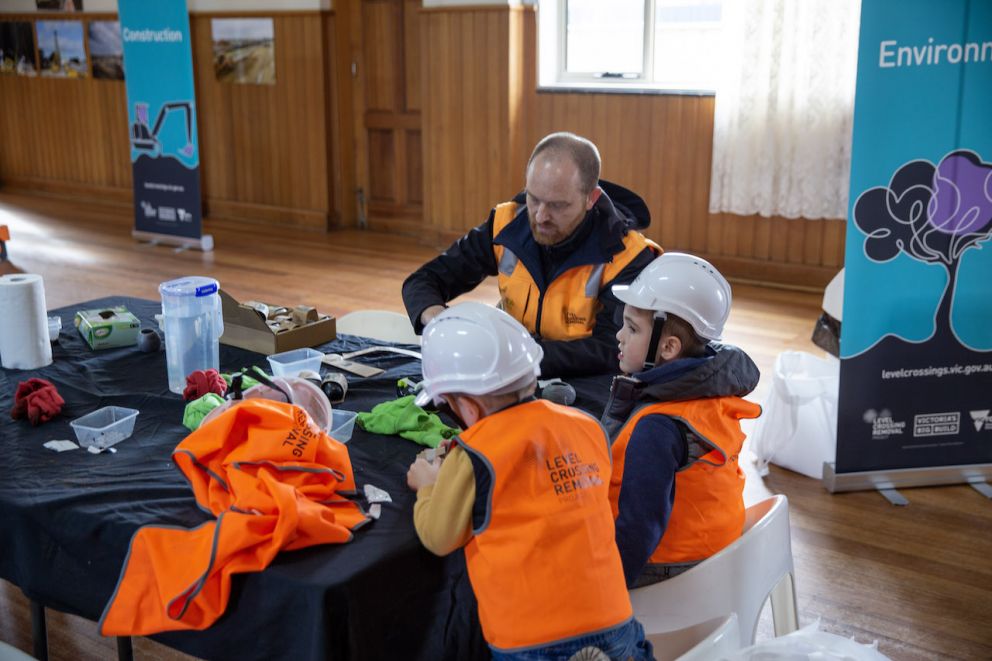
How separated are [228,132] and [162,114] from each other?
1.28 metres

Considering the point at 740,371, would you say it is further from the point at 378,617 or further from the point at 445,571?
the point at 378,617

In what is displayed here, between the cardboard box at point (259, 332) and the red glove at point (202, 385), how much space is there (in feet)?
1.09

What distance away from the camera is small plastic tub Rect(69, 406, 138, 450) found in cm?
196

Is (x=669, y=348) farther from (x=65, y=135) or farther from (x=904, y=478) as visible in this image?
(x=65, y=135)

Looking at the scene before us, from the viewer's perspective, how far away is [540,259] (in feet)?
8.92

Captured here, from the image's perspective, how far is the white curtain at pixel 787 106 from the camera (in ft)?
18.3

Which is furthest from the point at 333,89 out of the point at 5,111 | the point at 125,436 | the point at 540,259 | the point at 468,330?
the point at 468,330

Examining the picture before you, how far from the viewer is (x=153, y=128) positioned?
23.9ft

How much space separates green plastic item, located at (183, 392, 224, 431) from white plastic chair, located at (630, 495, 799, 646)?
0.94 meters

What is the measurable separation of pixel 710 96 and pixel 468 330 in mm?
5002

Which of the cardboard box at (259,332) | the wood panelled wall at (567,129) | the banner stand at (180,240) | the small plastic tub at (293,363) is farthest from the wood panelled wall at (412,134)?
the small plastic tub at (293,363)

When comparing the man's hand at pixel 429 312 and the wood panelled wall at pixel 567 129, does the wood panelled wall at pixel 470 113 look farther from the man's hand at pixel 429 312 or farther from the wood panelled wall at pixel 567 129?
the man's hand at pixel 429 312

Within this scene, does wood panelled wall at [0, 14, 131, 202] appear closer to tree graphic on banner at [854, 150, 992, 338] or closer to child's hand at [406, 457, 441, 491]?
tree graphic on banner at [854, 150, 992, 338]

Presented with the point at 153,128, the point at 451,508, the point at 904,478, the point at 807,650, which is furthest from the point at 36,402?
the point at 153,128
